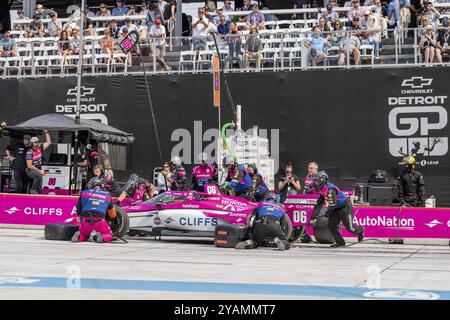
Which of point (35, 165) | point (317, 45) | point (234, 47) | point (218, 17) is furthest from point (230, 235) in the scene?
point (218, 17)

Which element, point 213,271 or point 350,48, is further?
point 350,48

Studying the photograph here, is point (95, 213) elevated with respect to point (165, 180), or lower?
lower

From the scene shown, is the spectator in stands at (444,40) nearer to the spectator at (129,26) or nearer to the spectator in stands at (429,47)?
the spectator in stands at (429,47)

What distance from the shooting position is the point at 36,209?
23.8m

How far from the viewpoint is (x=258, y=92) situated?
2725 cm

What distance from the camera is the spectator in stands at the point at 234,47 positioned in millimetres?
27094

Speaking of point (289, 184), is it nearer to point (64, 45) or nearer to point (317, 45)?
point (317, 45)

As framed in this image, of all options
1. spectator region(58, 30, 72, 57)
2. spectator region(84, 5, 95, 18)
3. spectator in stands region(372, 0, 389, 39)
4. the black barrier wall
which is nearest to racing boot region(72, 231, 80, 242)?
the black barrier wall

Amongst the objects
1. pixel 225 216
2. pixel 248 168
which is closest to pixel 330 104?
pixel 248 168

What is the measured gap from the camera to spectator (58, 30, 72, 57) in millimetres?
29109

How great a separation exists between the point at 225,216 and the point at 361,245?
3.39m

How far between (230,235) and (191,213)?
137cm

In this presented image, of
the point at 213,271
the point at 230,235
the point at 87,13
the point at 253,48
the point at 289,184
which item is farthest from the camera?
the point at 87,13

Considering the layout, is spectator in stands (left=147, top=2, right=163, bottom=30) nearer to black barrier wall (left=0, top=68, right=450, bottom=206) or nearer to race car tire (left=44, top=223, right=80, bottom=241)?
black barrier wall (left=0, top=68, right=450, bottom=206)
